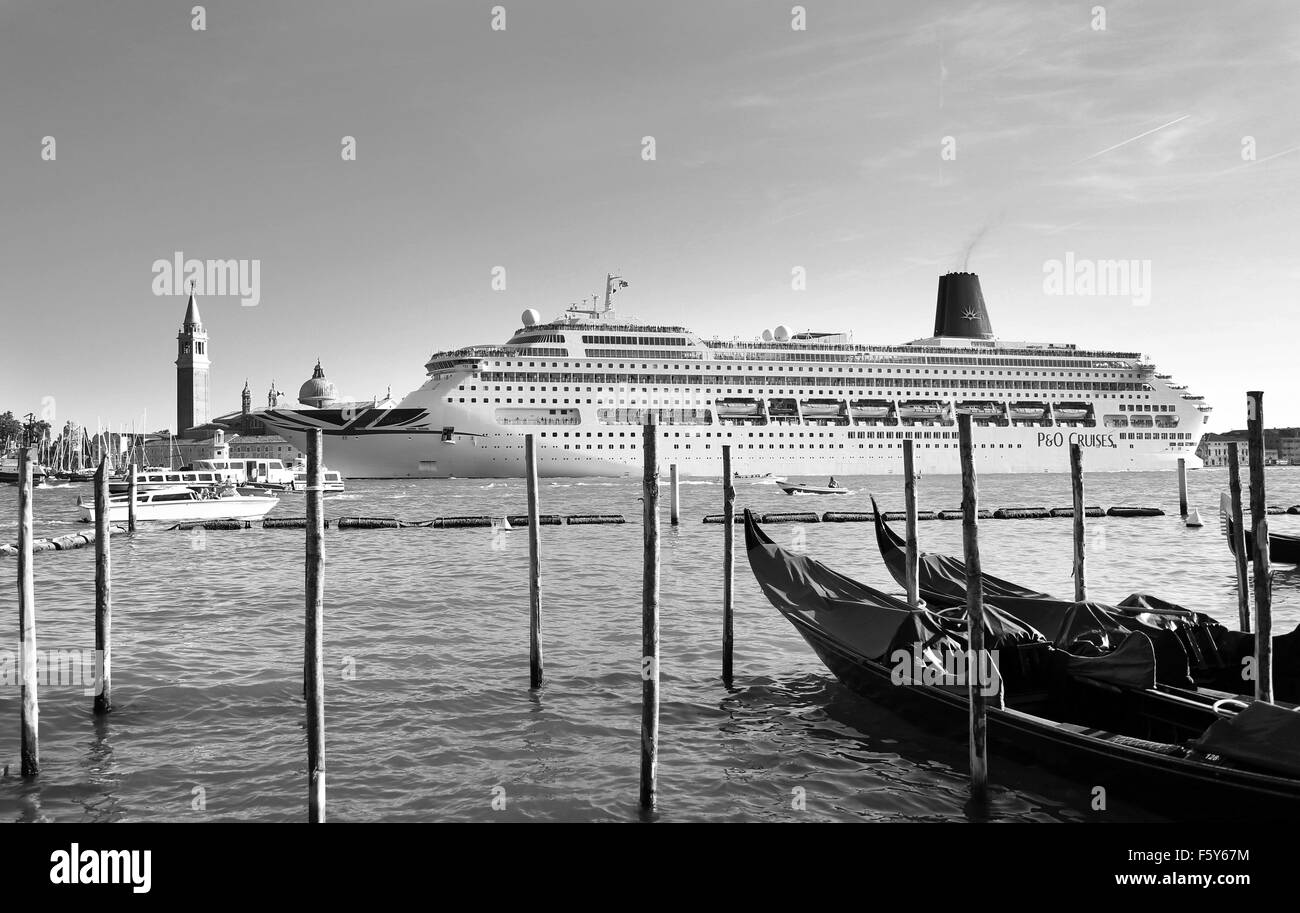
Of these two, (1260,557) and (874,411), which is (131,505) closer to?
(1260,557)

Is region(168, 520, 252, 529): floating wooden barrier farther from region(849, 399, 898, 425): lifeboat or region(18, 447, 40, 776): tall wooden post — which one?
region(849, 399, 898, 425): lifeboat

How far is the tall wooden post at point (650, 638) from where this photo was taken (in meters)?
6.44

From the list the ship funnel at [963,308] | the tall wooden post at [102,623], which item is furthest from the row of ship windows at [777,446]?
the tall wooden post at [102,623]

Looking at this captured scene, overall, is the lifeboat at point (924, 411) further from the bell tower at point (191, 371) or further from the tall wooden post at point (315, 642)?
the bell tower at point (191, 371)

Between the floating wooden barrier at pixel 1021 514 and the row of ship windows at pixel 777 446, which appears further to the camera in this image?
the row of ship windows at pixel 777 446

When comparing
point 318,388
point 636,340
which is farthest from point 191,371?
point 636,340

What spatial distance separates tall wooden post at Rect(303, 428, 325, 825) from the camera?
18.9 feet

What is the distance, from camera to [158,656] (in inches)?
428

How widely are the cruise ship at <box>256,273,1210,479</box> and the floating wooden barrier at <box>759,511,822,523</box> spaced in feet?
84.6

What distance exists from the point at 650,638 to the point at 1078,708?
328cm

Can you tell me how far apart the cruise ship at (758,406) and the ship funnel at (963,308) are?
0.12 m

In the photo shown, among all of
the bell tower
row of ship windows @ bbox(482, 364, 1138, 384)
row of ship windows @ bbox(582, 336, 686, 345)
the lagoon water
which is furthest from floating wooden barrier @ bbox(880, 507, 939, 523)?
the bell tower

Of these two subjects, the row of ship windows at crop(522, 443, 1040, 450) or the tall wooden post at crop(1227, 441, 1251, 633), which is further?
the row of ship windows at crop(522, 443, 1040, 450)

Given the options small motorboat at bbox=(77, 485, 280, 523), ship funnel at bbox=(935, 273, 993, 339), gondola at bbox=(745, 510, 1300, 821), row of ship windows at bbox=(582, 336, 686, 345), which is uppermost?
ship funnel at bbox=(935, 273, 993, 339)
